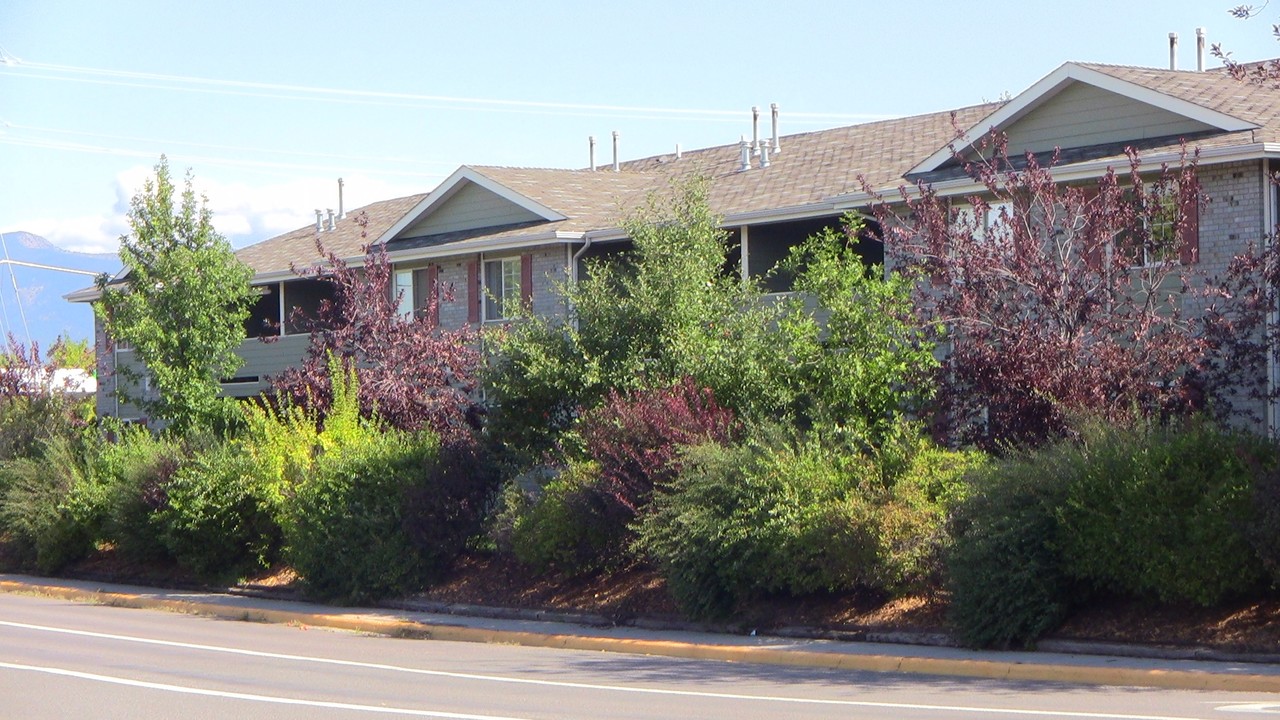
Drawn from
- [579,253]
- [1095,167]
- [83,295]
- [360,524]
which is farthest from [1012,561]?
[83,295]

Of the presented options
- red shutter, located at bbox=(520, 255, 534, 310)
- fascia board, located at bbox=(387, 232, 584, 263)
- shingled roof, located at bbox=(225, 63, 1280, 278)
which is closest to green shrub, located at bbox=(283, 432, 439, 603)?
shingled roof, located at bbox=(225, 63, 1280, 278)

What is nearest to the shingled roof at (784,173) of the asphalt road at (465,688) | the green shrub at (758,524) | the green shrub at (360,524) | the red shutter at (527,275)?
the red shutter at (527,275)

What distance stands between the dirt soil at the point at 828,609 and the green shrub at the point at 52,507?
3.92 m

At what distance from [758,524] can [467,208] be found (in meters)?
16.3

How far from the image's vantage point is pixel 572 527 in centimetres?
1823

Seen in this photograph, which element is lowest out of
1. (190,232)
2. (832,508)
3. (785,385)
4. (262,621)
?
(262,621)

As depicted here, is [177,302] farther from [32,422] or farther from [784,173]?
[784,173]

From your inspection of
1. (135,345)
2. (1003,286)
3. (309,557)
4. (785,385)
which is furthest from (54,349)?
(1003,286)

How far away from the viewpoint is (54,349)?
1581 inches

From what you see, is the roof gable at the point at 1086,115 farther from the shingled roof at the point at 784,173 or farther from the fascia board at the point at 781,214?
the fascia board at the point at 781,214

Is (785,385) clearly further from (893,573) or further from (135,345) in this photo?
(135,345)

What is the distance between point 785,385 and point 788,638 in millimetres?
3725

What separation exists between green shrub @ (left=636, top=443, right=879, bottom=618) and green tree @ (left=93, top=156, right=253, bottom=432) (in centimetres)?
1223

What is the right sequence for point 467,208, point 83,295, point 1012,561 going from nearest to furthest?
point 1012,561 → point 467,208 → point 83,295
